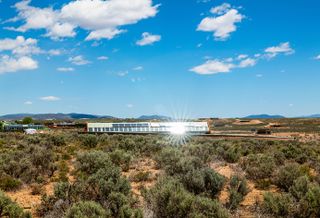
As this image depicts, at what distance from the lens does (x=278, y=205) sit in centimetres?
1041

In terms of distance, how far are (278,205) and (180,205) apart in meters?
3.09

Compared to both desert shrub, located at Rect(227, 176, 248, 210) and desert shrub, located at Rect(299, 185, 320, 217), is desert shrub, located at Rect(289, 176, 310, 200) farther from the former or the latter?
desert shrub, located at Rect(227, 176, 248, 210)

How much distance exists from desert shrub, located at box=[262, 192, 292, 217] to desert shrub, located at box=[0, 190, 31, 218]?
7.08 metres

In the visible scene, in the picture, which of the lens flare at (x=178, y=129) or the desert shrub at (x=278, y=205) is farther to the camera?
the lens flare at (x=178, y=129)

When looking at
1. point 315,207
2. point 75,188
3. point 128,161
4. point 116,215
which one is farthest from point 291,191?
point 128,161

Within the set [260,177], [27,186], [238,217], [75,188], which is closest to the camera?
[238,217]

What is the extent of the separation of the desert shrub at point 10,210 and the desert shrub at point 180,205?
3692 millimetres

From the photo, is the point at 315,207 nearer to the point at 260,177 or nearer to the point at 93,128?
the point at 260,177

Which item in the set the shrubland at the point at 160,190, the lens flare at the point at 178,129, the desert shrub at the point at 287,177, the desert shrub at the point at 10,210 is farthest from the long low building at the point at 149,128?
the desert shrub at the point at 10,210

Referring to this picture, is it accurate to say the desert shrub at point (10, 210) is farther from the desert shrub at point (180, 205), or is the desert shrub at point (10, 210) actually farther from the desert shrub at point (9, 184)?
the desert shrub at point (9, 184)

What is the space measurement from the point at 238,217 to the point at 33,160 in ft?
45.2

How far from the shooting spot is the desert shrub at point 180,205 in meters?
9.05

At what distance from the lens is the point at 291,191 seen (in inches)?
483

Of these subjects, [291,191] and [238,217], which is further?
[291,191]
